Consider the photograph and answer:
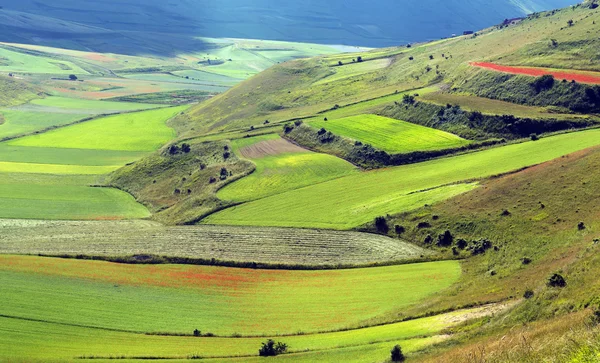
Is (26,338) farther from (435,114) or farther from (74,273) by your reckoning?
(435,114)

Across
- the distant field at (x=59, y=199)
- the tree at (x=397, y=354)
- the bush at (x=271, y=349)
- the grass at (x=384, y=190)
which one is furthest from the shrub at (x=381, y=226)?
the distant field at (x=59, y=199)

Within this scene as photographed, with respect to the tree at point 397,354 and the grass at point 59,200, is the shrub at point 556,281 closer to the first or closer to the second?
the tree at point 397,354

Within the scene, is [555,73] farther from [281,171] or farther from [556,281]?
[556,281]

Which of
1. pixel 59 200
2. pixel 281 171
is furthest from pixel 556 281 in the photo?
pixel 59 200

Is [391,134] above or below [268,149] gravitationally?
below

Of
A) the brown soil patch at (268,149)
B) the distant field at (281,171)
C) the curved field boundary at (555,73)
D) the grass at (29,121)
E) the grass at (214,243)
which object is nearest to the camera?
the grass at (214,243)

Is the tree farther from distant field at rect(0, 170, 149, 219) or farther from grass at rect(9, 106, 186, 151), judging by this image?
grass at rect(9, 106, 186, 151)
